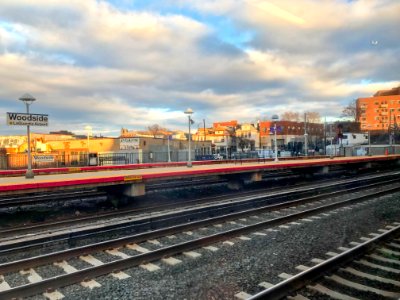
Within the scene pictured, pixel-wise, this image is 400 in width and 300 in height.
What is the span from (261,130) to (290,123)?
35.0ft

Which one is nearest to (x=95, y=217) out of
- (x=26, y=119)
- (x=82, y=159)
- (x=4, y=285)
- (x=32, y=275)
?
(x=32, y=275)

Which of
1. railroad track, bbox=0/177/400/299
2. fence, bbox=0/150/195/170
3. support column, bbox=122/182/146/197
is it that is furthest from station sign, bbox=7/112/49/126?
fence, bbox=0/150/195/170

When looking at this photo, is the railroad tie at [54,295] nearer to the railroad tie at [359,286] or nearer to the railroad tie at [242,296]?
the railroad tie at [242,296]

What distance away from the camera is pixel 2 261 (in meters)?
7.51

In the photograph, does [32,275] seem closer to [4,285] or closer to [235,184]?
[4,285]

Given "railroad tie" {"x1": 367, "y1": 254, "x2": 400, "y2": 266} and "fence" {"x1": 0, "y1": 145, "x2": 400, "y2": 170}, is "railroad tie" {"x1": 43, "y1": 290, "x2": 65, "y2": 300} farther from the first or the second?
"fence" {"x1": 0, "y1": 145, "x2": 400, "y2": 170}

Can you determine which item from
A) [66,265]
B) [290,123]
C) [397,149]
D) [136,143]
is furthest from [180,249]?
[290,123]

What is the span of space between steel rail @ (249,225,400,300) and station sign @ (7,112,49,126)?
44.8 feet

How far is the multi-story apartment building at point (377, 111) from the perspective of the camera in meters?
106

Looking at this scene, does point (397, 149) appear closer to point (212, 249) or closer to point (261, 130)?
point (212, 249)

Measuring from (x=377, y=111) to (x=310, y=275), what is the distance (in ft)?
394

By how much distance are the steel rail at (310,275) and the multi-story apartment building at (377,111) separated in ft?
353

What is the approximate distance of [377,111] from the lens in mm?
113250

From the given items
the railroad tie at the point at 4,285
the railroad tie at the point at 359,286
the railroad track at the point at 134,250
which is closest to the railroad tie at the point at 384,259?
the railroad tie at the point at 359,286
